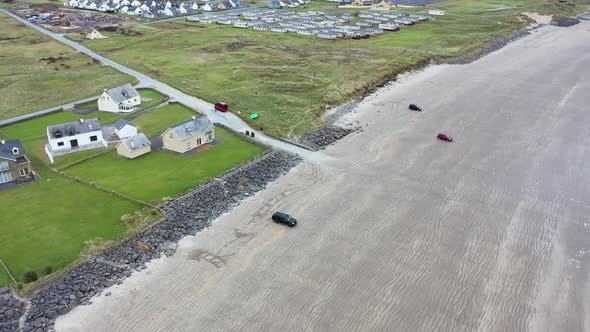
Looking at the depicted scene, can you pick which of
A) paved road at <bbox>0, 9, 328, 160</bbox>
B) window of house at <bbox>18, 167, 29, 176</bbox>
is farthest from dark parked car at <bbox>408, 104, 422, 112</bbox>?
window of house at <bbox>18, 167, 29, 176</bbox>

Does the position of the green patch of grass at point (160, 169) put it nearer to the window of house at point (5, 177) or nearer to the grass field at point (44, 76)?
the window of house at point (5, 177)

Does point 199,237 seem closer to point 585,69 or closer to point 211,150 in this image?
point 211,150

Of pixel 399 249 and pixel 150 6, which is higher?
Answer: pixel 150 6

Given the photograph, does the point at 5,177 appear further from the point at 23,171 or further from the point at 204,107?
the point at 204,107

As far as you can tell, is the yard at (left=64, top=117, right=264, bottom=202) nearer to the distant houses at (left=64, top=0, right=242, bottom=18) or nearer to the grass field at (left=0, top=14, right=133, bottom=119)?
the grass field at (left=0, top=14, right=133, bottom=119)

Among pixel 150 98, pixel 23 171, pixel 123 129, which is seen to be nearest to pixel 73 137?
pixel 123 129
